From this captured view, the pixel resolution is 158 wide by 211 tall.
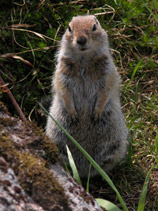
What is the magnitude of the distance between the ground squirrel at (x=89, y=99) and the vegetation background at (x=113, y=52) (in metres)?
0.40

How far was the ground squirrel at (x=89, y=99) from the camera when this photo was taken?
412 cm

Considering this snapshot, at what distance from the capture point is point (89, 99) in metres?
4.38

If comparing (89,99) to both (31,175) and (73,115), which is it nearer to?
(73,115)

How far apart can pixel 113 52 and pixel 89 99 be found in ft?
5.98

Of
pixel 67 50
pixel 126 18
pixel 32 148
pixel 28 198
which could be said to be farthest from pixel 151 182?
pixel 126 18

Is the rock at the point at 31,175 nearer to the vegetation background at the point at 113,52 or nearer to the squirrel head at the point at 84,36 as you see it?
the squirrel head at the point at 84,36

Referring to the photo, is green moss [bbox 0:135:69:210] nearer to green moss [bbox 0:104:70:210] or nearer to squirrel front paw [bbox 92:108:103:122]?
green moss [bbox 0:104:70:210]

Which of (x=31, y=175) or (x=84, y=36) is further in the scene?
(x=84, y=36)

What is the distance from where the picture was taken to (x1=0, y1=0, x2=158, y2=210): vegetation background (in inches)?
196

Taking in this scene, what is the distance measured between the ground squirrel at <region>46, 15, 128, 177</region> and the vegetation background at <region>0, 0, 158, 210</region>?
1.31ft

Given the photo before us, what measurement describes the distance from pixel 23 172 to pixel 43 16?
381 centimetres

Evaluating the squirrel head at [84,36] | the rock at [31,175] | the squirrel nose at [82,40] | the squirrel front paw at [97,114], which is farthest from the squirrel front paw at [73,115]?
the rock at [31,175]

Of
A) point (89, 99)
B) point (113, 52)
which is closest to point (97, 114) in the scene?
point (89, 99)

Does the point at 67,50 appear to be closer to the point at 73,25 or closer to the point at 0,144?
the point at 73,25
